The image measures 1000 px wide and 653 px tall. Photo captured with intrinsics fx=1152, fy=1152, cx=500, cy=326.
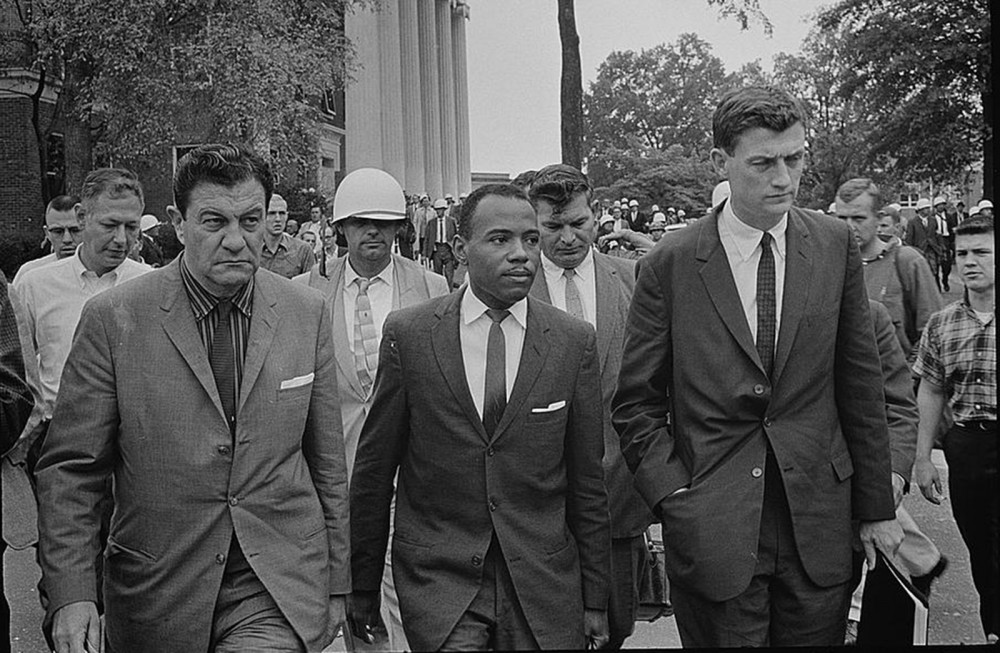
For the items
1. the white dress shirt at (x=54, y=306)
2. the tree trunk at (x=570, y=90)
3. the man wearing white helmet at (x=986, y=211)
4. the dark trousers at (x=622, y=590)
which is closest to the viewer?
the dark trousers at (x=622, y=590)

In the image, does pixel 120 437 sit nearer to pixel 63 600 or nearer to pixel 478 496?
pixel 63 600

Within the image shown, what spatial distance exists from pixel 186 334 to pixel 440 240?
4.81m

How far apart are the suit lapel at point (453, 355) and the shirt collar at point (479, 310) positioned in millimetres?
21

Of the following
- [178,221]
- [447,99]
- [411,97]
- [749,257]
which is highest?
[411,97]

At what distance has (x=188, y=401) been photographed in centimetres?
301

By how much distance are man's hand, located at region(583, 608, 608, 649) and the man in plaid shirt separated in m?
1.87

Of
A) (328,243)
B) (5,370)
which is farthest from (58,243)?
(5,370)

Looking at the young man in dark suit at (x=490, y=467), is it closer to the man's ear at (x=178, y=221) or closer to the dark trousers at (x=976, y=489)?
the man's ear at (x=178, y=221)

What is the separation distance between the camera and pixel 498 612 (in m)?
3.29

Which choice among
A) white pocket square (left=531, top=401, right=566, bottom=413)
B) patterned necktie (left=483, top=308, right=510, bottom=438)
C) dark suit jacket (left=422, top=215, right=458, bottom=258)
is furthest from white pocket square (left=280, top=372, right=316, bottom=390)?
dark suit jacket (left=422, top=215, right=458, bottom=258)

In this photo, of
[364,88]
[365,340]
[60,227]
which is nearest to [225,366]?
[365,340]

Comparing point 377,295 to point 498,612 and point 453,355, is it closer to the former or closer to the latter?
point 453,355

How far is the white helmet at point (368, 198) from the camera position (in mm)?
4906

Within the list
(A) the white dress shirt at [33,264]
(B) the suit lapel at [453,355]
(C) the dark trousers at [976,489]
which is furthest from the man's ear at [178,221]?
(C) the dark trousers at [976,489]
